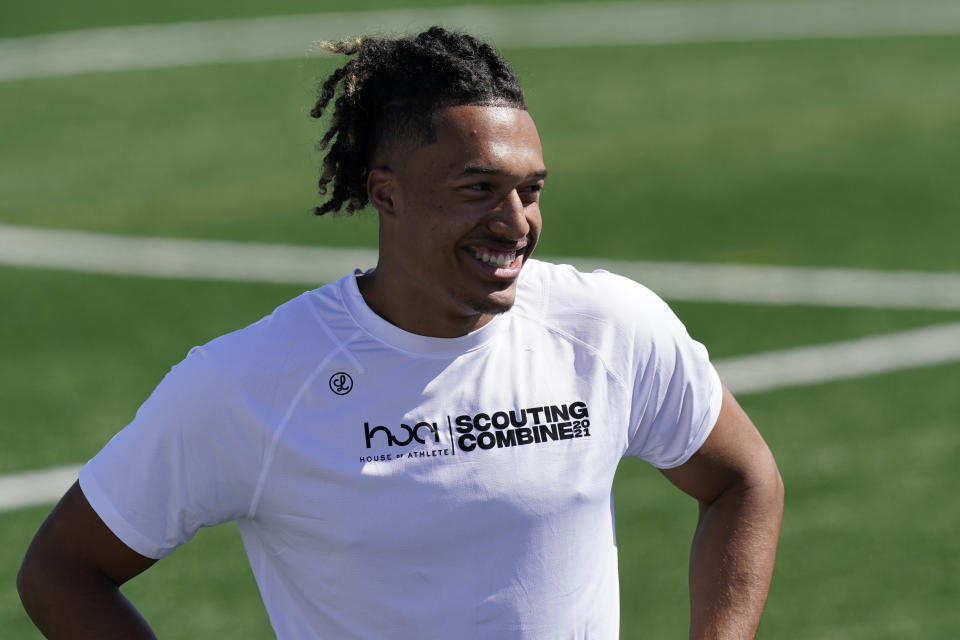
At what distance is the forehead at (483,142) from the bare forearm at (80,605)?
128 cm

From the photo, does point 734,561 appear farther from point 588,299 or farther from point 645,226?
point 645,226

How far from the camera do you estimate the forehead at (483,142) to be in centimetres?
366

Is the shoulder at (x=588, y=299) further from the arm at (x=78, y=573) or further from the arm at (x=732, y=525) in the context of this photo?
the arm at (x=78, y=573)

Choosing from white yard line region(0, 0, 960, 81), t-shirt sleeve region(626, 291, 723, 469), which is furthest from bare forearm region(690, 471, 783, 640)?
white yard line region(0, 0, 960, 81)

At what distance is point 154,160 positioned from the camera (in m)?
14.4

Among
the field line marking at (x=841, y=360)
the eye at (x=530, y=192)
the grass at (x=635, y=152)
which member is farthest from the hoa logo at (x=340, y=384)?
the grass at (x=635, y=152)

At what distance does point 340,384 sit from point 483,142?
2.17 feet

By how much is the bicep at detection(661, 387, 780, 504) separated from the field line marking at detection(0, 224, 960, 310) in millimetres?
6815

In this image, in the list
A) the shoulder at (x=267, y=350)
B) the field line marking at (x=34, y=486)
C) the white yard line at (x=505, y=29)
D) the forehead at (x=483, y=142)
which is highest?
the forehead at (x=483, y=142)

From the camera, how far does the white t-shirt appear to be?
3631 millimetres

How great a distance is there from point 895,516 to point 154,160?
840 centimetres

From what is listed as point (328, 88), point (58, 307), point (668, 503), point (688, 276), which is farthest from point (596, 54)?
point (328, 88)

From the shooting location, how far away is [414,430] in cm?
371

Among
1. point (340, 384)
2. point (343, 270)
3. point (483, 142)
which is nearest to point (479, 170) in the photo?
point (483, 142)
